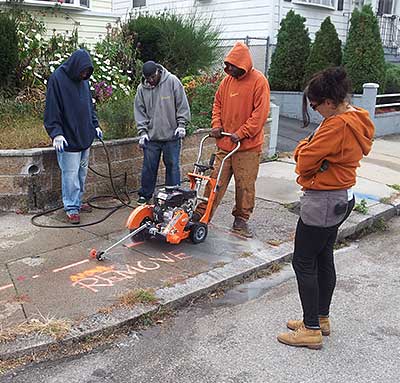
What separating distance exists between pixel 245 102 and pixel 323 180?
2.06 m

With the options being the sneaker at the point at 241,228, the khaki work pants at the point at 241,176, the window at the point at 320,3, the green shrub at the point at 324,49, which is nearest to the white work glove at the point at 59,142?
the khaki work pants at the point at 241,176

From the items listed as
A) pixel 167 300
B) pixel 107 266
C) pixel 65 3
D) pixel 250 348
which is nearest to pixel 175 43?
pixel 65 3

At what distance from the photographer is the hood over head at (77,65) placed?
5.19 meters

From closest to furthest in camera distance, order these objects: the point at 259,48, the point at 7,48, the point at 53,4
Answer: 1. the point at 7,48
2. the point at 53,4
3. the point at 259,48

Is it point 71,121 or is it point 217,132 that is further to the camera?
point 71,121

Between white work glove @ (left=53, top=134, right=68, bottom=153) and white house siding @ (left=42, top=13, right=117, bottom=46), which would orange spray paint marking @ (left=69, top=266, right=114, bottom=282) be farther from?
white house siding @ (left=42, top=13, right=117, bottom=46)

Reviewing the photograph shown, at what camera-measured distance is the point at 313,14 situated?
45.7 ft

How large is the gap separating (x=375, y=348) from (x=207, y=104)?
5410 mm

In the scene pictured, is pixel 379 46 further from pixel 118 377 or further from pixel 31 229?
pixel 118 377

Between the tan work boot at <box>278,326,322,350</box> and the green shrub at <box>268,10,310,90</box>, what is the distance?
10387mm

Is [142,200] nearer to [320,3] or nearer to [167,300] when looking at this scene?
[167,300]

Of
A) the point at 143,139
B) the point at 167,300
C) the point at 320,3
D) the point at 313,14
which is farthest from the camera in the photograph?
the point at 320,3

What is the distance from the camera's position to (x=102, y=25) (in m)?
11.9

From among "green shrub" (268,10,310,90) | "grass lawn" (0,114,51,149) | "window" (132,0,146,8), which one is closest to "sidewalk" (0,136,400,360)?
"grass lawn" (0,114,51,149)
